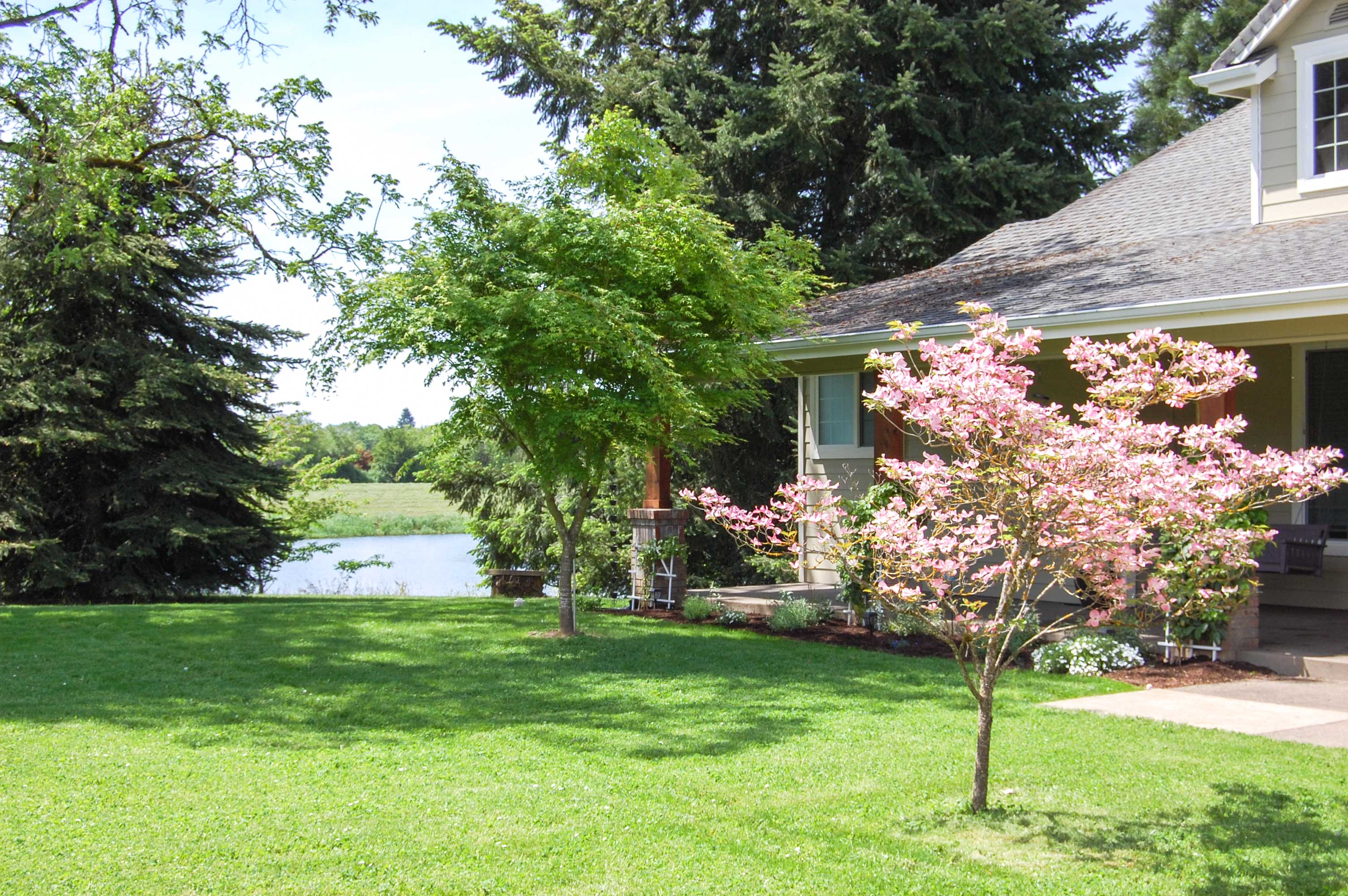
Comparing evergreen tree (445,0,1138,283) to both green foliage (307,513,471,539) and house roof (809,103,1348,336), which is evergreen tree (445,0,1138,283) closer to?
house roof (809,103,1348,336)

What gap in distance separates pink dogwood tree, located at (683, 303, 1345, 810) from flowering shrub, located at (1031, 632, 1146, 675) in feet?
10.3

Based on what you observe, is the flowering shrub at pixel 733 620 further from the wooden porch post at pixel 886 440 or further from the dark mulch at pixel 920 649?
the wooden porch post at pixel 886 440

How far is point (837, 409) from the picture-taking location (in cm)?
1348

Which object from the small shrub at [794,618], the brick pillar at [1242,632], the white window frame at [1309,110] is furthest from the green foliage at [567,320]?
the white window frame at [1309,110]

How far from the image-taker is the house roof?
8.71 m

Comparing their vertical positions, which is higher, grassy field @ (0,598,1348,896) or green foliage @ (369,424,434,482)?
green foliage @ (369,424,434,482)

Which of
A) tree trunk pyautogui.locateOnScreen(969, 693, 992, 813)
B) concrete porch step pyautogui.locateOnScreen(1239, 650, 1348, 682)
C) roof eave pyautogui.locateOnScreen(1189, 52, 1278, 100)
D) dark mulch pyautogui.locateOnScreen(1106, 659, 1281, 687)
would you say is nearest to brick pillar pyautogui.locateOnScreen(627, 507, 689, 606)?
dark mulch pyautogui.locateOnScreen(1106, 659, 1281, 687)

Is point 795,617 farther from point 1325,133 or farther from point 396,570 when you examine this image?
point 396,570

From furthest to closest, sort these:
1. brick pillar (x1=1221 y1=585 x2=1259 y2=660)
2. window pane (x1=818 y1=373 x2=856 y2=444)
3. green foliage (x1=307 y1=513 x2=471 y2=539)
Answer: green foliage (x1=307 y1=513 x2=471 y2=539), window pane (x1=818 y1=373 x2=856 y2=444), brick pillar (x1=1221 y1=585 x2=1259 y2=660)

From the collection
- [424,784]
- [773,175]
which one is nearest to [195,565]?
[773,175]

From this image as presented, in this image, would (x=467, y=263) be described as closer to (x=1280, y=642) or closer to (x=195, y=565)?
(x=1280, y=642)

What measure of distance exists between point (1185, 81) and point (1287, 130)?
16236 millimetres

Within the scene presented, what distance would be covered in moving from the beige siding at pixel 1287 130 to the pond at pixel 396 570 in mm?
14357

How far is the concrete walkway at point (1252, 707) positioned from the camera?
6.08 meters
